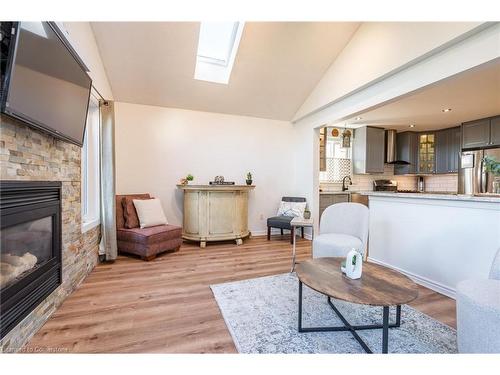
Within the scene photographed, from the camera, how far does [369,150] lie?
5723 millimetres

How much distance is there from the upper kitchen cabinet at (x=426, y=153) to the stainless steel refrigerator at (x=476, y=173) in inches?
31.7

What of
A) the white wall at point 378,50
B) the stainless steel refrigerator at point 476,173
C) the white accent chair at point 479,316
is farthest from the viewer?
the stainless steel refrigerator at point 476,173

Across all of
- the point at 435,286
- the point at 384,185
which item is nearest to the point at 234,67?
the point at 435,286

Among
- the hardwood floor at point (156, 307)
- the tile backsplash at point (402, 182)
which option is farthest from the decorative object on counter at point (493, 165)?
the tile backsplash at point (402, 182)

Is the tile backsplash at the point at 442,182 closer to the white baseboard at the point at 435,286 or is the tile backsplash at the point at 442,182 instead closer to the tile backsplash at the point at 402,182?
the tile backsplash at the point at 402,182

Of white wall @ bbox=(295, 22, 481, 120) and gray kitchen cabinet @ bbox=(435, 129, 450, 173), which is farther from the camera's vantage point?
gray kitchen cabinet @ bbox=(435, 129, 450, 173)

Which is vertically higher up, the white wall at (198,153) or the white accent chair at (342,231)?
the white wall at (198,153)

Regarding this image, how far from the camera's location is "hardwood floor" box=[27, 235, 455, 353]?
167cm

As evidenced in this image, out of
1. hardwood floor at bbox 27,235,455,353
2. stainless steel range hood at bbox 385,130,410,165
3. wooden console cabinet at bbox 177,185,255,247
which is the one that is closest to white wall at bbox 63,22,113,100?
wooden console cabinet at bbox 177,185,255,247

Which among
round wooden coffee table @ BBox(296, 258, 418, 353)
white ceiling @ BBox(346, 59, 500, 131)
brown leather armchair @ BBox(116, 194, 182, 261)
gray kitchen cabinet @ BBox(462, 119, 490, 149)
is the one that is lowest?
brown leather armchair @ BBox(116, 194, 182, 261)

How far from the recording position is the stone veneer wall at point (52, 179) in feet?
4.99

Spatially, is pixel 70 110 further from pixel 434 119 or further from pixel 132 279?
pixel 434 119

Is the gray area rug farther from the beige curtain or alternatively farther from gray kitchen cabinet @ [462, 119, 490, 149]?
gray kitchen cabinet @ [462, 119, 490, 149]

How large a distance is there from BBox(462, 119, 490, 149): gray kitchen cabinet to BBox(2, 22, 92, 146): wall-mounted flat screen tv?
654 centimetres
